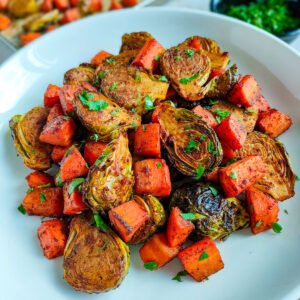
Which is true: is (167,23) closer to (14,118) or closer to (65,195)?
(14,118)

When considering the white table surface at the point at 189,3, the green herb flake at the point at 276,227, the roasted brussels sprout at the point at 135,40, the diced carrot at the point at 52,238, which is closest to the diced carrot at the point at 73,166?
the diced carrot at the point at 52,238

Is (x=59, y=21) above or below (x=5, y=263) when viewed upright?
above

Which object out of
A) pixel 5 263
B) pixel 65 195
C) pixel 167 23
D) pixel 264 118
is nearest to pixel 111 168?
pixel 65 195

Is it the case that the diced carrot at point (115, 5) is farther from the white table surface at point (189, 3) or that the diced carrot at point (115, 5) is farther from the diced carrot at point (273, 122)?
the diced carrot at point (273, 122)

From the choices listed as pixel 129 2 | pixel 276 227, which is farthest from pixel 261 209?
pixel 129 2

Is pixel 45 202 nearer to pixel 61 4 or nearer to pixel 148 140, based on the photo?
pixel 148 140

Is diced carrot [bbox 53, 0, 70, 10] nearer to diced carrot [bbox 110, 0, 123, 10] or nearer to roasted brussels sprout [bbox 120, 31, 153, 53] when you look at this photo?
diced carrot [bbox 110, 0, 123, 10]

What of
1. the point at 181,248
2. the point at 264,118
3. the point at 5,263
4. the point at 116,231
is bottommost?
the point at 5,263
